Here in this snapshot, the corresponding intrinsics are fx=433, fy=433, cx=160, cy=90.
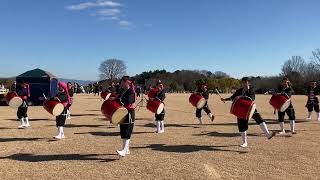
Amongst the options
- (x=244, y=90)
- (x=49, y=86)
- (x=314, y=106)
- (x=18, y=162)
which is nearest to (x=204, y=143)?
(x=244, y=90)

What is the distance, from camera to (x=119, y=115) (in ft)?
30.9

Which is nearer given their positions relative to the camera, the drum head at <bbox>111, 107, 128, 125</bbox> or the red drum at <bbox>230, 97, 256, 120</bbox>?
the drum head at <bbox>111, 107, 128, 125</bbox>

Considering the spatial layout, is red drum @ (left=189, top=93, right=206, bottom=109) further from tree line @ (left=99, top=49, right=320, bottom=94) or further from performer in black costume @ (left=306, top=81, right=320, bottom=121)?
tree line @ (left=99, top=49, right=320, bottom=94)

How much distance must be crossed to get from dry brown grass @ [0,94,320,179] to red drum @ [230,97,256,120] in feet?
2.83

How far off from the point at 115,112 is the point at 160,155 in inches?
59.1

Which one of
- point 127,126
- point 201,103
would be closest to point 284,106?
point 201,103

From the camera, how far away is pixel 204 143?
38.4 feet

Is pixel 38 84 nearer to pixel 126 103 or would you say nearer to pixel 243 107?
pixel 126 103

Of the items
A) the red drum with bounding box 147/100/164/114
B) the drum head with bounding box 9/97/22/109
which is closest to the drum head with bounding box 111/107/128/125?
the red drum with bounding box 147/100/164/114

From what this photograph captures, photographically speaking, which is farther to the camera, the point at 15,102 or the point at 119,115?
the point at 15,102

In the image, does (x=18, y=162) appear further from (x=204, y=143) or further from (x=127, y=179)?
(x=204, y=143)

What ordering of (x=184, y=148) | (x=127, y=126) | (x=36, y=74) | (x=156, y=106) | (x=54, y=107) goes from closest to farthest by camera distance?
1. (x=127, y=126)
2. (x=184, y=148)
3. (x=54, y=107)
4. (x=156, y=106)
5. (x=36, y=74)

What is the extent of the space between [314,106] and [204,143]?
895 centimetres

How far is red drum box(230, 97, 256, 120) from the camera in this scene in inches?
410
